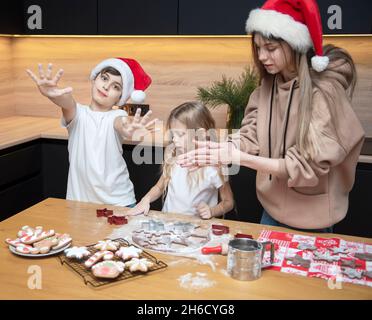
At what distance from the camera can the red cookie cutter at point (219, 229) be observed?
1.32 m

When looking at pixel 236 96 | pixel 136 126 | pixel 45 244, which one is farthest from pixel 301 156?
pixel 236 96

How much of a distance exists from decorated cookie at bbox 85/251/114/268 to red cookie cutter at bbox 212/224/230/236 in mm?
332

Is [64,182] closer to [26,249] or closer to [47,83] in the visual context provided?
[47,83]

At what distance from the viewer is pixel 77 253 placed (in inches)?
44.0

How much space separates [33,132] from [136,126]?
1157mm

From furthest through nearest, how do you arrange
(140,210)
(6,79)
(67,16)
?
1. (6,79)
2. (67,16)
3. (140,210)

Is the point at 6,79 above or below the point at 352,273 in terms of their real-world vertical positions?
above

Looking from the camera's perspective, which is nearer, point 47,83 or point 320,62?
point 320,62

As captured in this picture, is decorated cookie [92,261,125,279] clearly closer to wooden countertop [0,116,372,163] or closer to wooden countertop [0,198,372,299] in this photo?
wooden countertop [0,198,372,299]

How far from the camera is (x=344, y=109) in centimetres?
137

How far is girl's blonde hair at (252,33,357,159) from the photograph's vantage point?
52.0 inches

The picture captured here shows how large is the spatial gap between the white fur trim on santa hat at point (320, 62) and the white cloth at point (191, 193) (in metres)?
0.57

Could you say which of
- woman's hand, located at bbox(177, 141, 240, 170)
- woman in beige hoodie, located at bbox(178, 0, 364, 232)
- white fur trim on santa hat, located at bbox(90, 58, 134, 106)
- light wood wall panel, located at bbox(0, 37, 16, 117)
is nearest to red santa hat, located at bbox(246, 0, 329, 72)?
woman in beige hoodie, located at bbox(178, 0, 364, 232)
